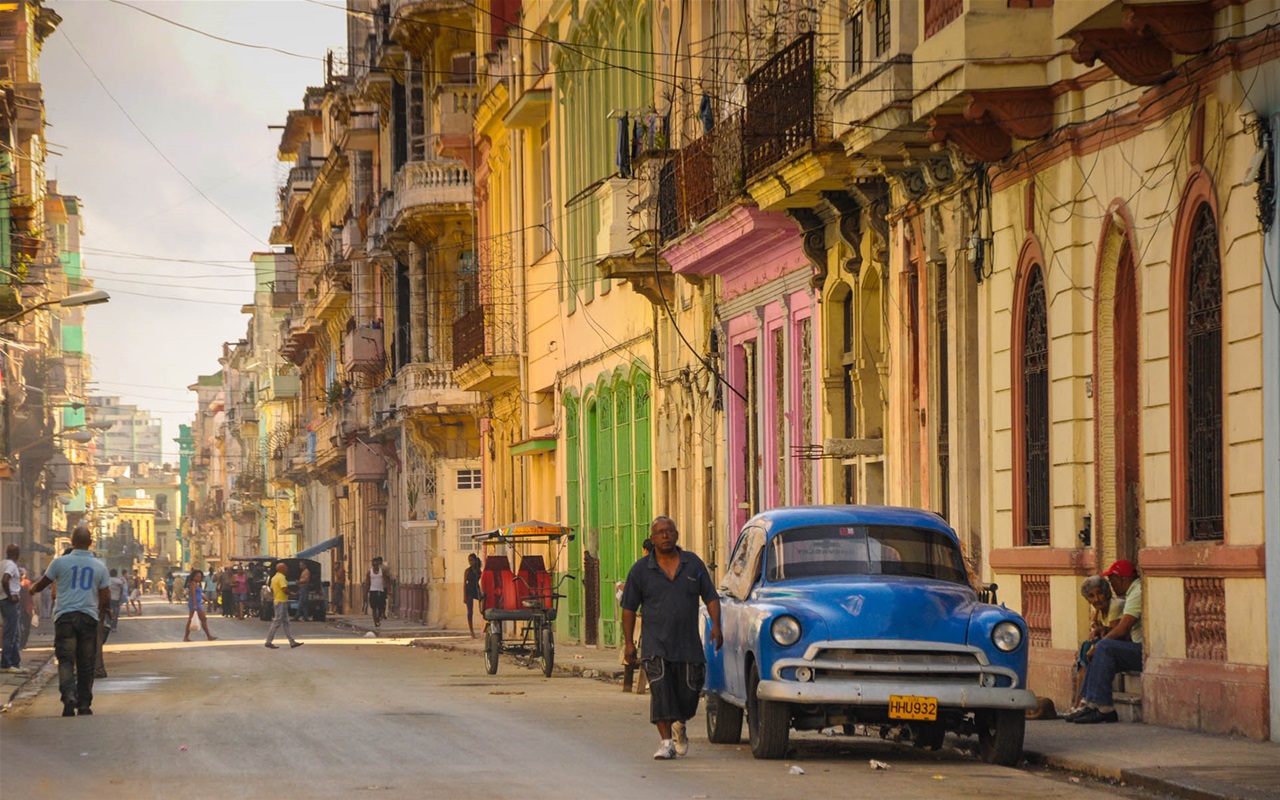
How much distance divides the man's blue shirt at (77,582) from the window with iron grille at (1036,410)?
28.3 feet

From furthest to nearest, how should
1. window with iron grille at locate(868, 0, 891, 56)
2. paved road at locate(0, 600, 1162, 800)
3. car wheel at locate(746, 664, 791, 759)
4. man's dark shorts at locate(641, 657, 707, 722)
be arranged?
window with iron grille at locate(868, 0, 891, 56)
man's dark shorts at locate(641, 657, 707, 722)
car wheel at locate(746, 664, 791, 759)
paved road at locate(0, 600, 1162, 800)

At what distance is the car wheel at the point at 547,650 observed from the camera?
30922mm

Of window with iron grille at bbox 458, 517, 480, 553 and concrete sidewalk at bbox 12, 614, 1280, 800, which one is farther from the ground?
window with iron grille at bbox 458, 517, 480, 553

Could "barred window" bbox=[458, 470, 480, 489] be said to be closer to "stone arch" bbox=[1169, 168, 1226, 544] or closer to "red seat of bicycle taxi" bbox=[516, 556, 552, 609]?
"red seat of bicycle taxi" bbox=[516, 556, 552, 609]

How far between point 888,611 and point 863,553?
118 centimetres

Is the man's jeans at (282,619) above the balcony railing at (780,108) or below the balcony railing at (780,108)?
below

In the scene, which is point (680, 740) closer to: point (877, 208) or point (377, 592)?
point (877, 208)

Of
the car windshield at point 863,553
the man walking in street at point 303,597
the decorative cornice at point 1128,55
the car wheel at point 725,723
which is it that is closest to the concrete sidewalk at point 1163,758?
the car windshield at point 863,553

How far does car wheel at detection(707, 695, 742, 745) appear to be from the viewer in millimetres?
17703

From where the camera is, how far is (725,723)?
58.3ft

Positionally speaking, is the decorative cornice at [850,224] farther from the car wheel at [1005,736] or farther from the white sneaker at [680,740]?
the car wheel at [1005,736]

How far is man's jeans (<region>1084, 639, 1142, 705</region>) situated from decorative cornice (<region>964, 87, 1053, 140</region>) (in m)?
4.73

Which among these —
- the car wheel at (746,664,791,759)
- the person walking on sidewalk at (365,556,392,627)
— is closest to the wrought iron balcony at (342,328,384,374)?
the person walking on sidewalk at (365,556,392,627)

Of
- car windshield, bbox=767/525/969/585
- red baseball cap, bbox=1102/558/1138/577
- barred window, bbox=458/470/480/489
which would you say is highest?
barred window, bbox=458/470/480/489
